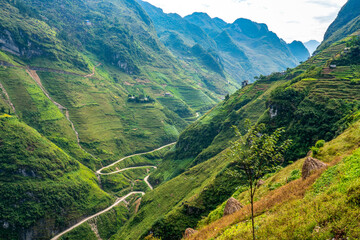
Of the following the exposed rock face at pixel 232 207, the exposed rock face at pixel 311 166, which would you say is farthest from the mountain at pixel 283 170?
the exposed rock face at pixel 232 207

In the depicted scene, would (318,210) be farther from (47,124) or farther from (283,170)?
(47,124)

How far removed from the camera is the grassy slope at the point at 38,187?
115188 millimetres

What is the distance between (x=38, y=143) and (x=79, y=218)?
2662 inches

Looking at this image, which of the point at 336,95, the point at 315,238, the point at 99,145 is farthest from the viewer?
the point at 99,145

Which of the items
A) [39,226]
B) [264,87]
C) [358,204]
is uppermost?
[264,87]

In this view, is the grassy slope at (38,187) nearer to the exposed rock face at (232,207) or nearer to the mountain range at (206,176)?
the mountain range at (206,176)

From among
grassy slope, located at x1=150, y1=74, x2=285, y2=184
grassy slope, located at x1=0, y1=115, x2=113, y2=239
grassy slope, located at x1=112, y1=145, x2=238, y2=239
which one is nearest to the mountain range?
grassy slope, located at x1=0, y1=115, x2=113, y2=239

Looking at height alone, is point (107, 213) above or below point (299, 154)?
below

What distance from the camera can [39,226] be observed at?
381 feet

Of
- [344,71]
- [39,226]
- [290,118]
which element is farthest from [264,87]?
[39,226]

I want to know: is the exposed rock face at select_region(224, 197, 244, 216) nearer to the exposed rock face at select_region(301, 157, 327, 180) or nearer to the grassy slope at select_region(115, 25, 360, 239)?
the exposed rock face at select_region(301, 157, 327, 180)

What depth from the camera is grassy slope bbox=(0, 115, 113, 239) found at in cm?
11519

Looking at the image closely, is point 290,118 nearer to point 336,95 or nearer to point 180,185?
point 336,95

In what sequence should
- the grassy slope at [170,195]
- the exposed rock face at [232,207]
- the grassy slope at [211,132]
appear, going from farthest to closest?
the grassy slope at [211,132]
the grassy slope at [170,195]
the exposed rock face at [232,207]
